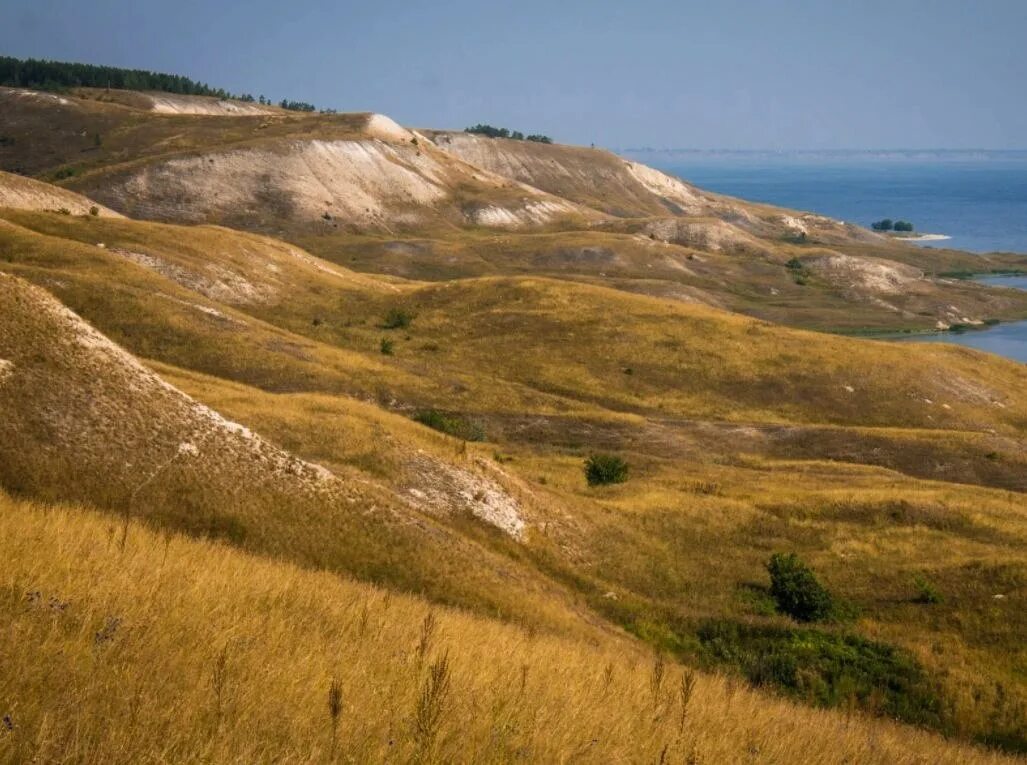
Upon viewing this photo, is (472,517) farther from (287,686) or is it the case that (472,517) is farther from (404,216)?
(404,216)

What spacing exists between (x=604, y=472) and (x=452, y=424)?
459 inches

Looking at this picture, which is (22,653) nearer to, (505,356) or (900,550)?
(900,550)

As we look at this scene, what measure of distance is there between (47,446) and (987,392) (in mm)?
81445

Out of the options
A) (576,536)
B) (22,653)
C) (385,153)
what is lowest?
(576,536)

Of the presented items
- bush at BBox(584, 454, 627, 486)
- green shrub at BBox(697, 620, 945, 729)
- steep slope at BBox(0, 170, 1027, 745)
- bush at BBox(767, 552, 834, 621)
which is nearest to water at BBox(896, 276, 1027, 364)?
steep slope at BBox(0, 170, 1027, 745)

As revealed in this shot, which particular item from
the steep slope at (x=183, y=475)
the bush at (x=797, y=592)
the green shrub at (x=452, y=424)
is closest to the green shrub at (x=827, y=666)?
the bush at (x=797, y=592)

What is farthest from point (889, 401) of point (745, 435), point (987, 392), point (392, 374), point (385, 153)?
point (385, 153)

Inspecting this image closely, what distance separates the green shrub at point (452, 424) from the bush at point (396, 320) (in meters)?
26.1

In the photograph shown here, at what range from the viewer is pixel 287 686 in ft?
26.4

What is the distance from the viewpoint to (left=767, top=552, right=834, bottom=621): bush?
28.8 metres

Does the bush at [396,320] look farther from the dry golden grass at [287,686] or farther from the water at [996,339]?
the water at [996,339]

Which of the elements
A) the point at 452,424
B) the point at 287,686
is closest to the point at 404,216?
the point at 452,424

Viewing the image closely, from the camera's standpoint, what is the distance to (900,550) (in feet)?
114

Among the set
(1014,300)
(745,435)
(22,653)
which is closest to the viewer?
(22,653)
